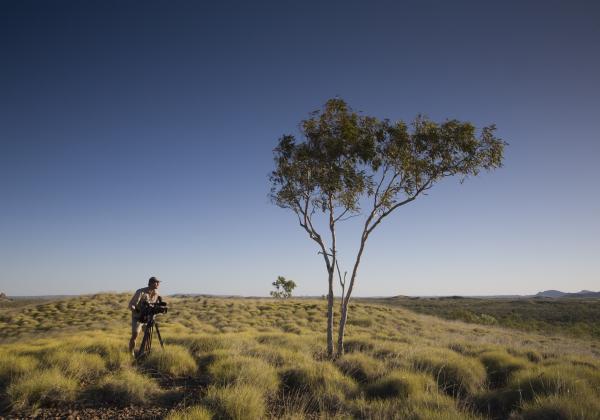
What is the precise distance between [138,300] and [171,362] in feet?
6.70

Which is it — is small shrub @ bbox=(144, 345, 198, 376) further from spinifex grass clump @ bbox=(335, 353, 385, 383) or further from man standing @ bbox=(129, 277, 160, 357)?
spinifex grass clump @ bbox=(335, 353, 385, 383)

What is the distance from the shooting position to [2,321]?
28484 mm

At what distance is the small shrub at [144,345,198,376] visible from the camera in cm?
987

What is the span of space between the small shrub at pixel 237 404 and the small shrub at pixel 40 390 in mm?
3040

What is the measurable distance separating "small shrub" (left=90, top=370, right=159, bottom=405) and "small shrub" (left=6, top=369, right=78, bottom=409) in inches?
21.3

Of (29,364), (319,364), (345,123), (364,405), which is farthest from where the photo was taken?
(345,123)

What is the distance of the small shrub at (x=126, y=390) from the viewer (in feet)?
24.9

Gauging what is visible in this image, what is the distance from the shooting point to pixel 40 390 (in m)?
7.38

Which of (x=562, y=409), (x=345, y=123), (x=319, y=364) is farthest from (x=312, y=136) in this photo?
(x=562, y=409)

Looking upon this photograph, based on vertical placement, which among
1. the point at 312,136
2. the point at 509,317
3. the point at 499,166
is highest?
the point at 312,136

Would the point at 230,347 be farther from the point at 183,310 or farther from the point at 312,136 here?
the point at 183,310

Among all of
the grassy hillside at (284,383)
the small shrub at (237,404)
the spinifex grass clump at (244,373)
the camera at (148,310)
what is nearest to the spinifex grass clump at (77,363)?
the grassy hillside at (284,383)

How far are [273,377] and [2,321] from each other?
3035 centimetres

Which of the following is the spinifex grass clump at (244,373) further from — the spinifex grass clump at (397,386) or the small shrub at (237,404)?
the spinifex grass clump at (397,386)
